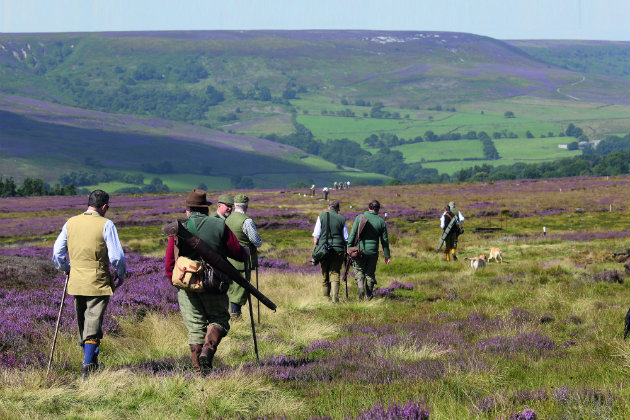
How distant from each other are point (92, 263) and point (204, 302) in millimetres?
1324

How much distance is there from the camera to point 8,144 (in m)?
199

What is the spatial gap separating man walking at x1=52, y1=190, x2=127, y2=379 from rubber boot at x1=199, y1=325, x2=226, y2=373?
1.16m

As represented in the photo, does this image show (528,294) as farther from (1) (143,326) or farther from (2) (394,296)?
(1) (143,326)

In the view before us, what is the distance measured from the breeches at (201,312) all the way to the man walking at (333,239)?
260 inches

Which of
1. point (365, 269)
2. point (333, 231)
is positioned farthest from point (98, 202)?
point (365, 269)

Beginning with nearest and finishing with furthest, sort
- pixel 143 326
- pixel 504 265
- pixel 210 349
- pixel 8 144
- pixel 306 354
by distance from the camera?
pixel 210 349 → pixel 306 354 → pixel 143 326 → pixel 504 265 → pixel 8 144

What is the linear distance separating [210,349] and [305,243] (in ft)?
78.5

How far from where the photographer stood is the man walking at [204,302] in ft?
25.3

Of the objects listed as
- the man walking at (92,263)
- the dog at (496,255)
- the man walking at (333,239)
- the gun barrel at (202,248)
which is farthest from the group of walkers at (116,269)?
the dog at (496,255)

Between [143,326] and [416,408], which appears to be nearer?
[416,408]

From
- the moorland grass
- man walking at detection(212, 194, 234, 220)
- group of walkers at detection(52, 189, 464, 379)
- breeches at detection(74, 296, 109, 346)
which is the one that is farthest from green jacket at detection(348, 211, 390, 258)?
breeches at detection(74, 296, 109, 346)

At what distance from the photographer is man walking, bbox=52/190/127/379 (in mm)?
7926

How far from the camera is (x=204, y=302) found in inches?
306

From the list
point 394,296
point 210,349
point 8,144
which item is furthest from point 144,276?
point 8,144
